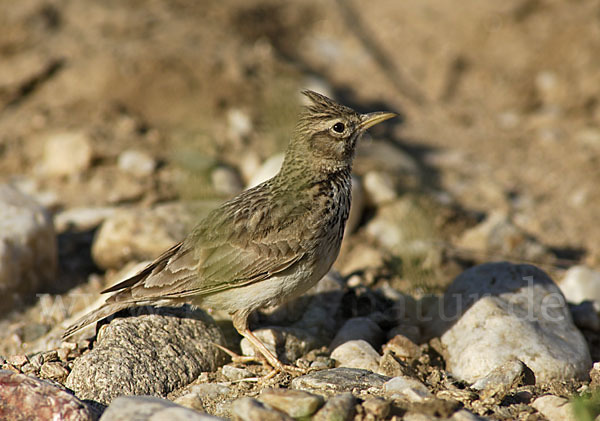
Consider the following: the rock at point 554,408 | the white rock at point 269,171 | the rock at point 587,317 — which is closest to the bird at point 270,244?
the rock at point 554,408

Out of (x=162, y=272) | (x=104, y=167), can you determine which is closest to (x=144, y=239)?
(x=162, y=272)

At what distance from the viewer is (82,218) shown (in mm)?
8258

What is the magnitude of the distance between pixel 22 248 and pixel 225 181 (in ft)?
9.08

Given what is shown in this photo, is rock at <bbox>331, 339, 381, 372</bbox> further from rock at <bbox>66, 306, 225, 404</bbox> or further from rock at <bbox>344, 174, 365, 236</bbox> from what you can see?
rock at <bbox>344, 174, 365, 236</bbox>

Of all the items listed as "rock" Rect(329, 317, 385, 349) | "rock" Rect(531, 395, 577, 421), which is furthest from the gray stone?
"rock" Rect(329, 317, 385, 349)

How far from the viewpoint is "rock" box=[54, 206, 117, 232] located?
8.18 m

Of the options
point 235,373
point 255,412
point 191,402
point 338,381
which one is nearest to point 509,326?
point 338,381

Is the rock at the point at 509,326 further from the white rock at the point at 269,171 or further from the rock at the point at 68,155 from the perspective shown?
the rock at the point at 68,155

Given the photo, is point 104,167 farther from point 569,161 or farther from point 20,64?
point 569,161

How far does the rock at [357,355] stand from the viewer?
17.4ft

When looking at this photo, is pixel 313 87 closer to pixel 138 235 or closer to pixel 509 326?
pixel 138 235

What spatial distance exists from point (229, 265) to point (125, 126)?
494cm

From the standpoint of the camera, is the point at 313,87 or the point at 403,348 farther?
the point at 313,87

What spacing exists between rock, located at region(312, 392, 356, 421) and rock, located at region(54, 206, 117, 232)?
471cm
